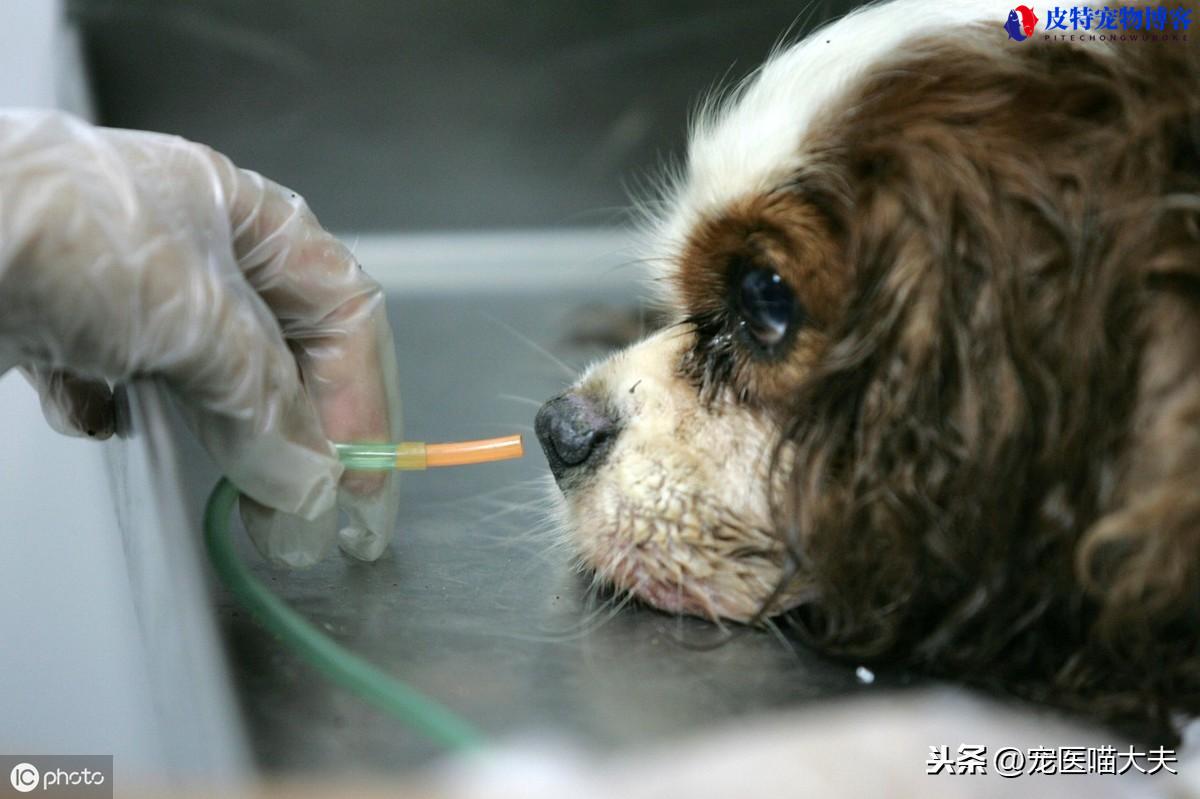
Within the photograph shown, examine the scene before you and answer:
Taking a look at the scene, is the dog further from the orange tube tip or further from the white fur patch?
the orange tube tip

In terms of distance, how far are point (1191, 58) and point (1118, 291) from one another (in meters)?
0.17

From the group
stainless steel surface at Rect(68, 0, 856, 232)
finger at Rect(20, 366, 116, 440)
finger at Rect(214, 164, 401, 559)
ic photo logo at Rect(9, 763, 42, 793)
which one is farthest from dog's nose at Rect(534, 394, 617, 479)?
stainless steel surface at Rect(68, 0, 856, 232)

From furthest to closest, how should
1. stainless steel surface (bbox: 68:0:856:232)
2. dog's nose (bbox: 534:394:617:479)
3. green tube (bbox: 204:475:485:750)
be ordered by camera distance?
stainless steel surface (bbox: 68:0:856:232), dog's nose (bbox: 534:394:617:479), green tube (bbox: 204:475:485:750)

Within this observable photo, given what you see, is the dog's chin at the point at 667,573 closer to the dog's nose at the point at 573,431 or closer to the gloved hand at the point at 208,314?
the dog's nose at the point at 573,431

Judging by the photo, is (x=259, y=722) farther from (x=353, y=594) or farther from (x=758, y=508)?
(x=758, y=508)

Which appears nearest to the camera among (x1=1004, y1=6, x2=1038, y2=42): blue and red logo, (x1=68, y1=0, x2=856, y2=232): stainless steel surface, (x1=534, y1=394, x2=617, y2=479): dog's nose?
(x1=1004, y1=6, x2=1038, y2=42): blue and red logo

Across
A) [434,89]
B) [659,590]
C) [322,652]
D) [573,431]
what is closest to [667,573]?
[659,590]

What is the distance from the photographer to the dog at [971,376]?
75 centimetres

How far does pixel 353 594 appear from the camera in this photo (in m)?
0.97

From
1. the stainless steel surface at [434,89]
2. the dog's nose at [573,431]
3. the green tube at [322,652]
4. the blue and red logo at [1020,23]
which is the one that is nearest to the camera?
the green tube at [322,652]

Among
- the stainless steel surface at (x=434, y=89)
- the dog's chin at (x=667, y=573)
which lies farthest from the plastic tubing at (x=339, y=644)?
the stainless steel surface at (x=434, y=89)

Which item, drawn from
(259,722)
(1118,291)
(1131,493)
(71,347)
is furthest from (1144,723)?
(71,347)

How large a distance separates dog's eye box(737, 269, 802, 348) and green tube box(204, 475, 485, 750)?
286 millimetres

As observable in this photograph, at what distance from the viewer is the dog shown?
0.75 m
